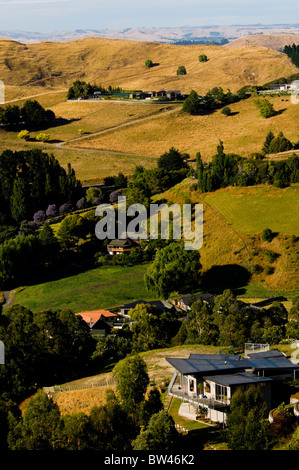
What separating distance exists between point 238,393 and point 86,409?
32.0 ft

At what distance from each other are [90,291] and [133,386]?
1302 inches

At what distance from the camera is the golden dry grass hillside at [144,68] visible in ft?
507

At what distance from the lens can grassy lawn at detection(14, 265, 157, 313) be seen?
63.1m

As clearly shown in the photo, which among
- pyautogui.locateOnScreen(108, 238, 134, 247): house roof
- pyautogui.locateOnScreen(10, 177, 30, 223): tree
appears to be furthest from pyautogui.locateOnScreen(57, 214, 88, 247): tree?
pyautogui.locateOnScreen(10, 177, 30, 223): tree

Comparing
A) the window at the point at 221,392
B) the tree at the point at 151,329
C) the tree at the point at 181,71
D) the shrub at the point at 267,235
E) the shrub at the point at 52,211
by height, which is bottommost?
the tree at the point at 151,329

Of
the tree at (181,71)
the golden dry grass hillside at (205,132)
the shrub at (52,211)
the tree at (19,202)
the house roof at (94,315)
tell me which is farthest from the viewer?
the tree at (181,71)

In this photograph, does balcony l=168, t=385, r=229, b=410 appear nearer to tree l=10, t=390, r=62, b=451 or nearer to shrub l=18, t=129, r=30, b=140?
tree l=10, t=390, r=62, b=451

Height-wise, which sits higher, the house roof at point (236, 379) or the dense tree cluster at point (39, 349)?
the house roof at point (236, 379)

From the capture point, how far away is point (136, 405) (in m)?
32.9

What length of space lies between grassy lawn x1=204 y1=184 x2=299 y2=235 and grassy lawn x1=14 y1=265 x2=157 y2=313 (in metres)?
11.3

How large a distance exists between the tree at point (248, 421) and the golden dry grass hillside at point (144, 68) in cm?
11810

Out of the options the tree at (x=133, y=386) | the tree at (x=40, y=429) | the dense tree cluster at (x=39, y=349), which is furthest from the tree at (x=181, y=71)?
the tree at (x=40, y=429)

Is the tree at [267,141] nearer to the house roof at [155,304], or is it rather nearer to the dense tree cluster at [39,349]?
the house roof at [155,304]

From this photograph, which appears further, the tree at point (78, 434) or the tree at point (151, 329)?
the tree at point (151, 329)
